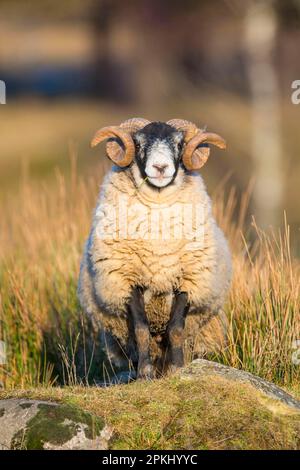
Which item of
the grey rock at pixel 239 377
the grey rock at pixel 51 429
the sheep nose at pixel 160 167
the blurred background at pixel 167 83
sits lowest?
the grey rock at pixel 51 429

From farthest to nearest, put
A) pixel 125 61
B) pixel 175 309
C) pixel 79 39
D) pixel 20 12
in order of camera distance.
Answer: pixel 79 39
pixel 125 61
pixel 20 12
pixel 175 309

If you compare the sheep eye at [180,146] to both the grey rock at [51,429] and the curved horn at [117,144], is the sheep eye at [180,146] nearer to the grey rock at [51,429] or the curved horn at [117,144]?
→ the curved horn at [117,144]

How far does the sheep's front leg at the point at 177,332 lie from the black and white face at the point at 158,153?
0.89 metres

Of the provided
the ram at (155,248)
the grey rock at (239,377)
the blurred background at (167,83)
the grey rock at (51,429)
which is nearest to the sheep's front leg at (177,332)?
the ram at (155,248)

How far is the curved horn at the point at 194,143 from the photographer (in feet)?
24.2

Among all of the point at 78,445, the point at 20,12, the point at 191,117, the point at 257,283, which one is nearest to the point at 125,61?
the point at 20,12

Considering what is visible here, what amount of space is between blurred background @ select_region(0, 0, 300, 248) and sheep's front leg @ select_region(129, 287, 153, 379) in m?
10.9

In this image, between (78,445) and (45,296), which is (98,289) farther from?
(78,445)

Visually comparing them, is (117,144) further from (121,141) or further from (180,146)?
(180,146)

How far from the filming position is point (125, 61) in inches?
1287

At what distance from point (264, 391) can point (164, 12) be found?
20.1 m

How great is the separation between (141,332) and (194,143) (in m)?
1.48

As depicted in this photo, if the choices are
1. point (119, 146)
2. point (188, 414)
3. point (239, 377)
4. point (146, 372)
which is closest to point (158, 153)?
point (119, 146)

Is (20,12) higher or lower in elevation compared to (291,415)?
higher
